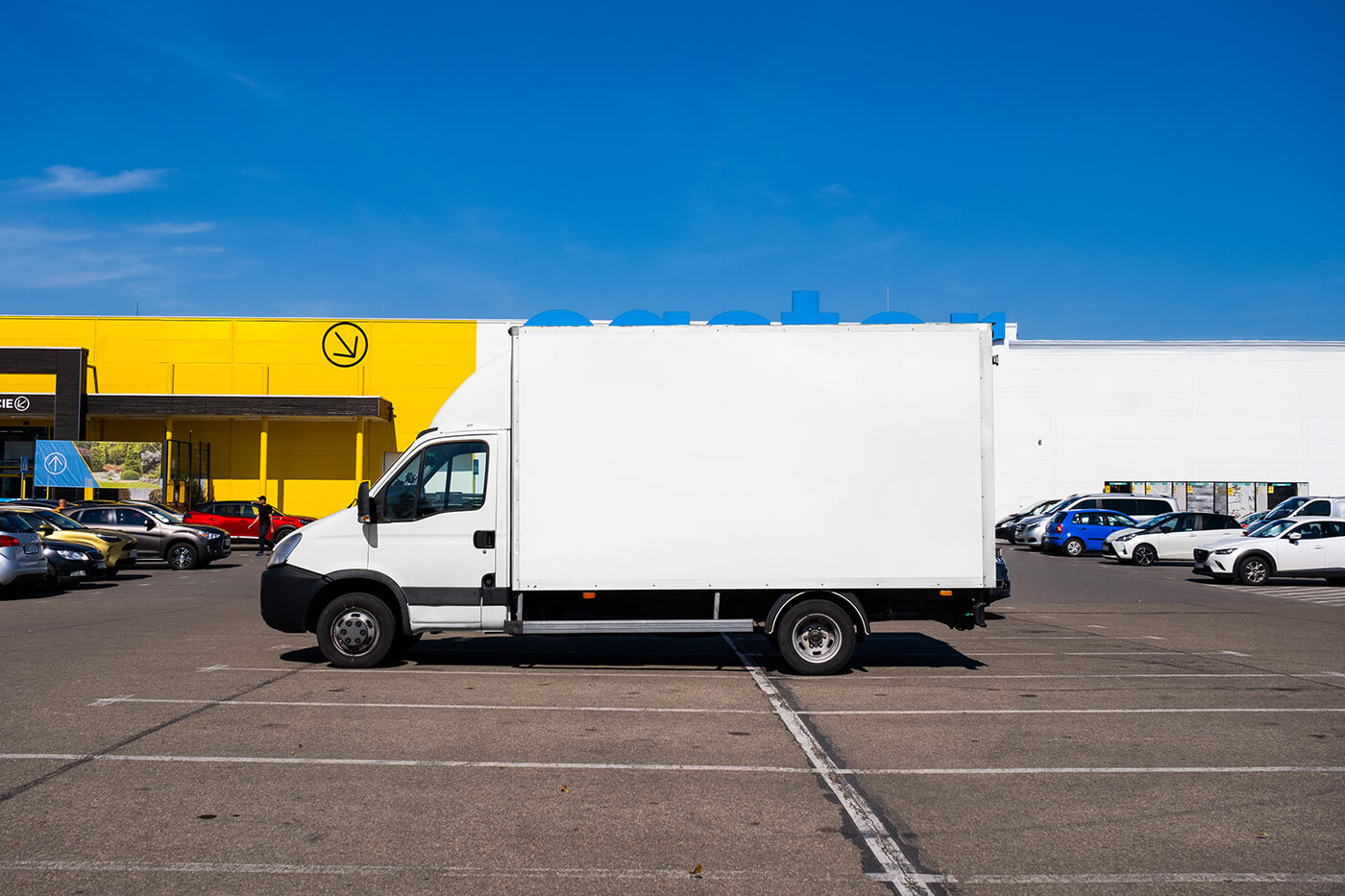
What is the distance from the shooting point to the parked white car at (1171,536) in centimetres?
2888

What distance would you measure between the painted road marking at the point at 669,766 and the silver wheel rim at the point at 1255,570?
58.5 ft

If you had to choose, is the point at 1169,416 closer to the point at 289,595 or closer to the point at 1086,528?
the point at 1086,528

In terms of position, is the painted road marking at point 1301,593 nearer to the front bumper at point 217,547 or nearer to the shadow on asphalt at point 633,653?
the shadow on asphalt at point 633,653

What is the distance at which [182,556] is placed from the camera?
25.1 m

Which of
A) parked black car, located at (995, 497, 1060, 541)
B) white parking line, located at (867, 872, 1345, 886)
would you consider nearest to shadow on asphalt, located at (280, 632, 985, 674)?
→ white parking line, located at (867, 872, 1345, 886)

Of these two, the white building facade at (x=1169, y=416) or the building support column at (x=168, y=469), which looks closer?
the building support column at (x=168, y=469)

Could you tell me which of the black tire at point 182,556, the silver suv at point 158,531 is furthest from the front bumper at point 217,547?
the black tire at point 182,556

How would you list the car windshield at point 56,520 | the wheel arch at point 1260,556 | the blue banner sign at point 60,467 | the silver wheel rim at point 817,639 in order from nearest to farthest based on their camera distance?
1. the silver wheel rim at point 817,639
2. the car windshield at point 56,520
3. the wheel arch at point 1260,556
4. the blue banner sign at point 60,467

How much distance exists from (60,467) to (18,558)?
2181 centimetres

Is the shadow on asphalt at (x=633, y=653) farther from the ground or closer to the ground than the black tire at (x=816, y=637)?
closer to the ground

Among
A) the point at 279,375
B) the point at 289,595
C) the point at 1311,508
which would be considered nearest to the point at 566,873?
the point at 289,595

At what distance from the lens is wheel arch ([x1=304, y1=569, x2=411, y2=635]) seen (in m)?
9.95

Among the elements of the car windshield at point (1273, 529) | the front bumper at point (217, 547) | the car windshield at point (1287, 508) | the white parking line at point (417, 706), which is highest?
the car windshield at point (1287, 508)

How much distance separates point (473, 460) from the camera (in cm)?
994
